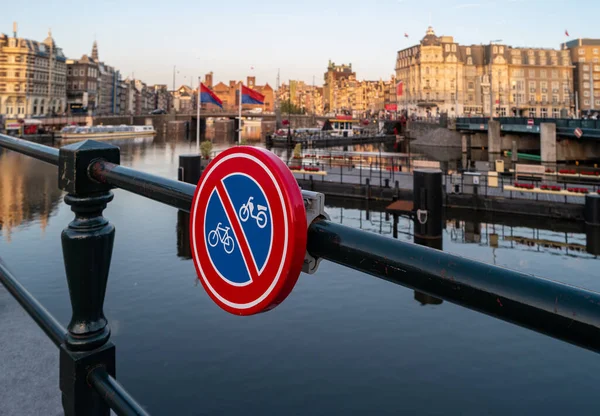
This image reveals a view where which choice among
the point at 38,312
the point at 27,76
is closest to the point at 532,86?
the point at 27,76

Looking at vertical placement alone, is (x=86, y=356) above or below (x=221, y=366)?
above

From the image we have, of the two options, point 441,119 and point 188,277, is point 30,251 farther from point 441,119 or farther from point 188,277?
point 441,119

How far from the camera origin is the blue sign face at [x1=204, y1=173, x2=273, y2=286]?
1.21 m

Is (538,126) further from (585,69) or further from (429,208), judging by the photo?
(585,69)

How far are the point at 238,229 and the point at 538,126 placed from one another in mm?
53866

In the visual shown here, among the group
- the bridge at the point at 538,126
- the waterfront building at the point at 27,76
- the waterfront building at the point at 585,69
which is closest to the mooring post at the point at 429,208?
the bridge at the point at 538,126

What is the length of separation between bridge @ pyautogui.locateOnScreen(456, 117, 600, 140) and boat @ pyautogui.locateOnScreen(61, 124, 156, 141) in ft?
178

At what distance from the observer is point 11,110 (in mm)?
92625

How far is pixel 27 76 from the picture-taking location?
92812mm

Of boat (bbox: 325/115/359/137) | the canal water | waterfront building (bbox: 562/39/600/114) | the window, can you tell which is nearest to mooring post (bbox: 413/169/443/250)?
the canal water

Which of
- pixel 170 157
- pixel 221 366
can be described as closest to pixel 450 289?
pixel 221 366

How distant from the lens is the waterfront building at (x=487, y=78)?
3755 inches

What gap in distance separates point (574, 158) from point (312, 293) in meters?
45.8

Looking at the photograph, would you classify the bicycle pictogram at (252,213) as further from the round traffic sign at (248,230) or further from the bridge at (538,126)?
the bridge at (538,126)
